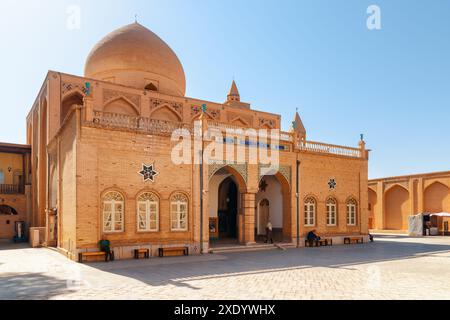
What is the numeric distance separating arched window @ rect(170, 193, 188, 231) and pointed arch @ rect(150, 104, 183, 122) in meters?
8.43


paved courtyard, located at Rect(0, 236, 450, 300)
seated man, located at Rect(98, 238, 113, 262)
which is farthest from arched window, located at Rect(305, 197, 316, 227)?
seated man, located at Rect(98, 238, 113, 262)

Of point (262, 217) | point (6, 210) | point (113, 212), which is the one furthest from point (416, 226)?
point (6, 210)

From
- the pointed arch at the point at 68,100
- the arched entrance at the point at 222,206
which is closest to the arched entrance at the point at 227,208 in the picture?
the arched entrance at the point at 222,206

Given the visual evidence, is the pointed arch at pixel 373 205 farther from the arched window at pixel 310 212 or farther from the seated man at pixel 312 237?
the seated man at pixel 312 237

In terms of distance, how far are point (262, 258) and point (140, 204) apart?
5449 mm

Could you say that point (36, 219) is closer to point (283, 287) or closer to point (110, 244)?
point (110, 244)

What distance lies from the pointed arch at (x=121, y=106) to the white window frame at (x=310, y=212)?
11.4m

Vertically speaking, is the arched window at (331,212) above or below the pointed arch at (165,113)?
below

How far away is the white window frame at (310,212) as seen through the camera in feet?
68.3

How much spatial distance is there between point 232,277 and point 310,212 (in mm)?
11305

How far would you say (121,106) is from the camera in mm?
22609

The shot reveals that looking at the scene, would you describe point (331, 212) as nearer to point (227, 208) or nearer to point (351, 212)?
point (351, 212)
